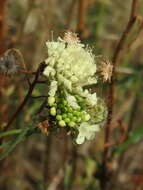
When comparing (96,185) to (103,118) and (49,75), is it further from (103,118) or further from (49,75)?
(49,75)

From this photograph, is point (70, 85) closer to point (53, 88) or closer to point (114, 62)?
point (53, 88)

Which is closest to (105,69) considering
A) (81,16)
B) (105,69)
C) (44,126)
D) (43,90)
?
(105,69)

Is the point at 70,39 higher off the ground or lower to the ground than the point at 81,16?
lower

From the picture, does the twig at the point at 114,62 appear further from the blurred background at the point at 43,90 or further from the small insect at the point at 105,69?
the small insect at the point at 105,69

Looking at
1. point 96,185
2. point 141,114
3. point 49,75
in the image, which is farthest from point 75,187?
point 49,75

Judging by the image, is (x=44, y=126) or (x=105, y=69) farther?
(x=105, y=69)

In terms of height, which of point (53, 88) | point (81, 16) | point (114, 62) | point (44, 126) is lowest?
point (44, 126)
